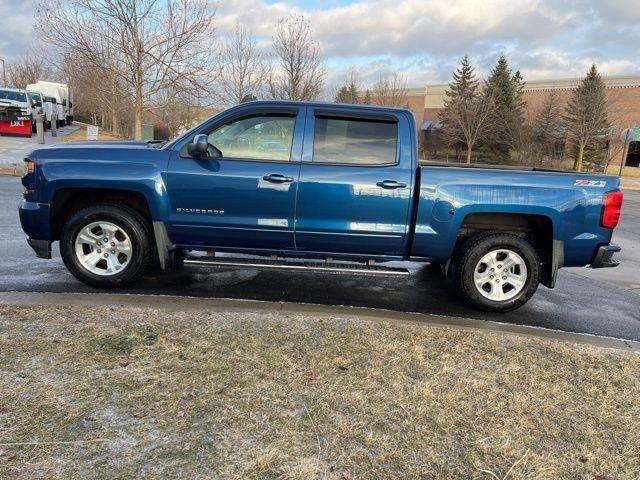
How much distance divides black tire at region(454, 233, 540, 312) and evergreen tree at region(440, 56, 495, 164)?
38.7 metres

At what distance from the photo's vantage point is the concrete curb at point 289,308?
435 cm

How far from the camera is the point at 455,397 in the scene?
3.05 meters

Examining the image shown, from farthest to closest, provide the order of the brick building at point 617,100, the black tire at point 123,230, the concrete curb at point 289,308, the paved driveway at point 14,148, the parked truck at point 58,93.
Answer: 1. the brick building at point 617,100
2. the parked truck at point 58,93
3. the paved driveway at point 14,148
4. the black tire at point 123,230
5. the concrete curb at point 289,308

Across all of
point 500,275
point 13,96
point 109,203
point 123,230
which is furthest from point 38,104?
point 500,275

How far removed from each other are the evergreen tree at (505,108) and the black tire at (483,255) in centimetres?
4011

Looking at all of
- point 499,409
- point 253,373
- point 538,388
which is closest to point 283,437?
point 253,373

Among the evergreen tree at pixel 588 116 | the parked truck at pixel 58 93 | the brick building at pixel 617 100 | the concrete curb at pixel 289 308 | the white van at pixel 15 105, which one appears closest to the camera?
the concrete curb at pixel 289 308

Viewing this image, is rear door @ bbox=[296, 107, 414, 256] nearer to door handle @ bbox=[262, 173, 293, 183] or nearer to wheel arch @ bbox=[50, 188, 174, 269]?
door handle @ bbox=[262, 173, 293, 183]

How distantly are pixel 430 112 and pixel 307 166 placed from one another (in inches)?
2258

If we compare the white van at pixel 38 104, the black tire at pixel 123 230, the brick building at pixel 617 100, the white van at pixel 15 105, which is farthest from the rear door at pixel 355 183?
the brick building at pixel 617 100

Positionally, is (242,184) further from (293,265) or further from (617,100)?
(617,100)

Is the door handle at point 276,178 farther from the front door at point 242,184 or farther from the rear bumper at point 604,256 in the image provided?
the rear bumper at point 604,256

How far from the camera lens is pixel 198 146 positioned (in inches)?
184

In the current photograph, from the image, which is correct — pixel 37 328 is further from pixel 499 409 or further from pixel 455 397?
pixel 499 409
